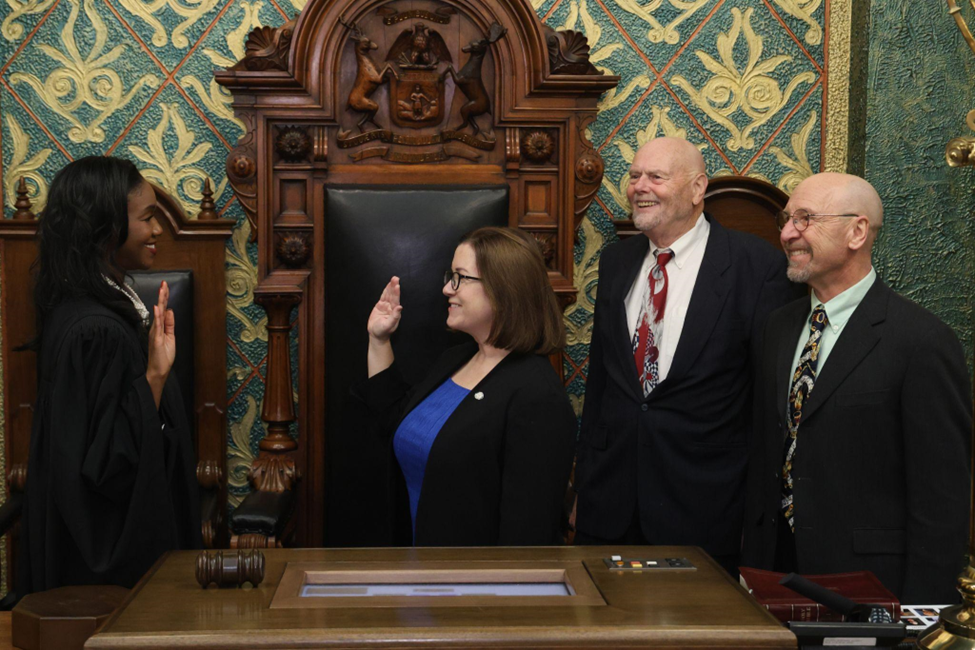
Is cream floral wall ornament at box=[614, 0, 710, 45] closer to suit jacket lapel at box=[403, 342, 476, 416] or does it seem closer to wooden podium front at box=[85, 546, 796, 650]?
suit jacket lapel at box=[403, 342, 476, 416]

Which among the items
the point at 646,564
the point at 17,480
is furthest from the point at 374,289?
the point at 646,564

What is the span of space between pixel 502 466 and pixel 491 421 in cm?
11

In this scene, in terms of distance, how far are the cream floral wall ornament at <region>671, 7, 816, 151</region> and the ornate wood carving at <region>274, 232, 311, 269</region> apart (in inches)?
53.2

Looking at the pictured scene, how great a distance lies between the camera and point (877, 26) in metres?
3.21

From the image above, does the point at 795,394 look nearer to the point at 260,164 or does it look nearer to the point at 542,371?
the point at 542,371

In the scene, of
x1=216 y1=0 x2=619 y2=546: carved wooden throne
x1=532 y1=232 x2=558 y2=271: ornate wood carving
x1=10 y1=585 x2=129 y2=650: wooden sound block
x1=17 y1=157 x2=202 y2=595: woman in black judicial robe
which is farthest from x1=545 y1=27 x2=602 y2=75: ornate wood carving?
x1=10 y1=585 x2=129 y2=650: wooden sound block

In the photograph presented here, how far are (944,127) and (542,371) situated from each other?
5.46 ft

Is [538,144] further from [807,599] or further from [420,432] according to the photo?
[807,599]

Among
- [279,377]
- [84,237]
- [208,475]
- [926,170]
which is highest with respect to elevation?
[926,170]

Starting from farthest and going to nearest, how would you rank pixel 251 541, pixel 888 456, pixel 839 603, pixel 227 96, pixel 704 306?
pixel 227 96
pixel 704 306
pixel 251 541
pixel 888 456
pixel 839 603

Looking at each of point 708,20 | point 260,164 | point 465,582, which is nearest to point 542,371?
point 465,582

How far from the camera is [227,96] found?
130 inches

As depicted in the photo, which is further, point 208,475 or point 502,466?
point 208,475

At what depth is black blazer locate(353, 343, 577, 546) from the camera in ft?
7.50
